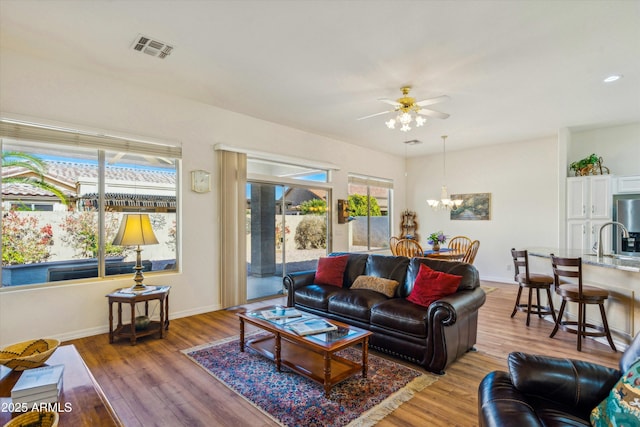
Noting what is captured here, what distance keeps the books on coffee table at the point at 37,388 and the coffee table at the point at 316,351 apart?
1493mm

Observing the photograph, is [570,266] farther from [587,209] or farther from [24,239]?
[24,239]

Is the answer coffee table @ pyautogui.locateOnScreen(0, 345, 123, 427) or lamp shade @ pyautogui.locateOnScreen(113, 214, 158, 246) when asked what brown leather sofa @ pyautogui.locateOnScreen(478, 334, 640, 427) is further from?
lamp shade @ pyautogui.locateOnScreen(113, 214, 158, 246)

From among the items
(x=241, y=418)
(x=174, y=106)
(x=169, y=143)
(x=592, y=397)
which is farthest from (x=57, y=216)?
(x=592, y=397)

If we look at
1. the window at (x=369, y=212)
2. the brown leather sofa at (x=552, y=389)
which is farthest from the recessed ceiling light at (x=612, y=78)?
the window at (x=369, y=212)

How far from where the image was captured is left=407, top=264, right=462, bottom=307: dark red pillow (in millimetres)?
3066

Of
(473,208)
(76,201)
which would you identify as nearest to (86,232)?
(76,201)

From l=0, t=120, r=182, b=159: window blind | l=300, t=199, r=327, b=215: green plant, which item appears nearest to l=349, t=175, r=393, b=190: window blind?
l=300, t=199, r=327, b=215: green plant

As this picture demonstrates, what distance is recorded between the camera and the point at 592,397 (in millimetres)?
1535

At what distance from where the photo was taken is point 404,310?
2.96 m

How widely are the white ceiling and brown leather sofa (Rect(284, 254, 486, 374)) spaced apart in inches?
86.0

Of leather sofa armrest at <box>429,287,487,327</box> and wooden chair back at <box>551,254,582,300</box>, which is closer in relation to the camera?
leather sofa armrest at <box>429,287,487,327</box>

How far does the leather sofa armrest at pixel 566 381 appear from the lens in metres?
1.54

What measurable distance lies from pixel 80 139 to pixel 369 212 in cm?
567

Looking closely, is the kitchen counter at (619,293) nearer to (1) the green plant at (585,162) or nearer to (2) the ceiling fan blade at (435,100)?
(2) the ceiling fan blade at (435,100)
